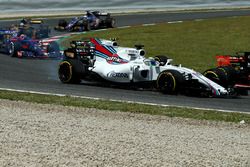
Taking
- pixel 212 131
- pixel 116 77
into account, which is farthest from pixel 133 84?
pixel 212 131

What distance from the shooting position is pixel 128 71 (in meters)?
14.7

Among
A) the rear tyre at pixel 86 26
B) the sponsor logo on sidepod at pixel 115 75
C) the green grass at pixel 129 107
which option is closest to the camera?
the green grass at pixel 129 107

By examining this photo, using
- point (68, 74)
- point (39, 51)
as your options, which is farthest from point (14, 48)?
point (68, 74)

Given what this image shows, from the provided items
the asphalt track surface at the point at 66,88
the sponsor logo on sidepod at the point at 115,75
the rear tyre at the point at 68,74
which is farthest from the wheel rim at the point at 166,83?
the rear tyre at the point at 68,74

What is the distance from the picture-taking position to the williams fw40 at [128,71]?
13.6 meters

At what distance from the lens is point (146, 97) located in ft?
44.8

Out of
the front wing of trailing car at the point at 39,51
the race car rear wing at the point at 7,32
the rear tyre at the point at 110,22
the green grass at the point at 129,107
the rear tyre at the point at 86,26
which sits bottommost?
the green grass at the point at 129,107

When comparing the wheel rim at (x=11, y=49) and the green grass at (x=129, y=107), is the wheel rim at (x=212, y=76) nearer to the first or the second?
the green grass at (x=129, y=107)

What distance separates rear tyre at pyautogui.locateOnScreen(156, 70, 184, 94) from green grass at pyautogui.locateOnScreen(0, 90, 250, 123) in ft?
5.05

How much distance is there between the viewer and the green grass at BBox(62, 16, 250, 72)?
2278cm

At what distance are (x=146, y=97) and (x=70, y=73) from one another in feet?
9.14

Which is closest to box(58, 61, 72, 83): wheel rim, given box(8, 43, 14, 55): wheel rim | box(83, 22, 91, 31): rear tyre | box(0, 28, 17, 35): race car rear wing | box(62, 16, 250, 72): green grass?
box(62, 16, 250, 72): green grass

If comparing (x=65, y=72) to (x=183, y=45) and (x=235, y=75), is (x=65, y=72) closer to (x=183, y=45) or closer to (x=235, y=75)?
(x=235, y=75)

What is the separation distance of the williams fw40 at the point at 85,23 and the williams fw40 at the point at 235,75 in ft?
58.8
